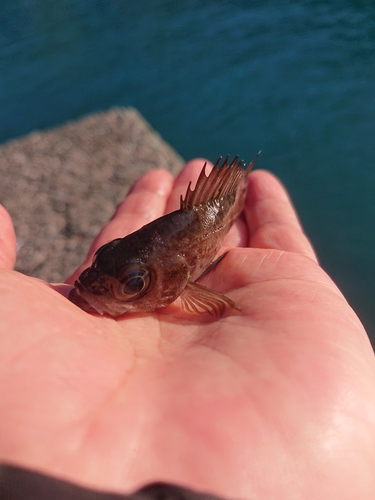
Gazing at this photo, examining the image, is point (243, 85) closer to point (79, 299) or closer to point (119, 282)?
point (119, 282)

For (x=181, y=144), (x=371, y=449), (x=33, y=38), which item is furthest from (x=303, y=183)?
(x=33, y=38)

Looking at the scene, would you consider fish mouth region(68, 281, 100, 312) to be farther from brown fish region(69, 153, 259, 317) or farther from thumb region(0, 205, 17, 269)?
thumb region(0, 205, 17, 269)

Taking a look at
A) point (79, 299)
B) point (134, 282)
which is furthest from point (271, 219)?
point (79, 299)

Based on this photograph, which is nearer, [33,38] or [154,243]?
[154,243]

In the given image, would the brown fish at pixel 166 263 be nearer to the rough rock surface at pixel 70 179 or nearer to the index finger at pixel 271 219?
the index finger at pixel 271 219

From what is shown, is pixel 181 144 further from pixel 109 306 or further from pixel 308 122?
pixel 109 306

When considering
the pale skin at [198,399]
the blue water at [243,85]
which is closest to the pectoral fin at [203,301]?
the pale skin at [198,399]
